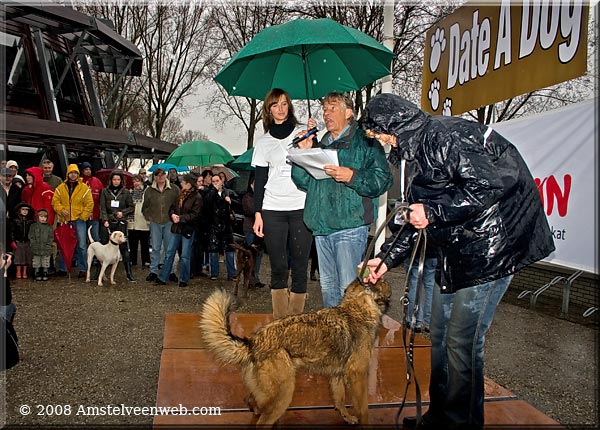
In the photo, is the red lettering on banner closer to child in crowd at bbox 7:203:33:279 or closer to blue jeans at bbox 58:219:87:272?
blue jeans at bbox 58:219:87:272

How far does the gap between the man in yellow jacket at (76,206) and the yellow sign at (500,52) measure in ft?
22.6

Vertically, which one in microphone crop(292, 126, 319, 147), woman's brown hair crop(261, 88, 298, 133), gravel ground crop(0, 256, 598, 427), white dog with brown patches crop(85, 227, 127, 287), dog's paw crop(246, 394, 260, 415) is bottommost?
gravel ground crop(0, 256, 598, 427)

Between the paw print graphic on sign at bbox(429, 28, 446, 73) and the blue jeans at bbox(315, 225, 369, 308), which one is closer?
the blue jeans at bbox(315, 225, 369, 308)

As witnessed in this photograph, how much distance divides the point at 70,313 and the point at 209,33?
75.1 ft

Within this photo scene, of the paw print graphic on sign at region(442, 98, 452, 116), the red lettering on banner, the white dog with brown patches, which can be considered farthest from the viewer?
the white dog with brown patches

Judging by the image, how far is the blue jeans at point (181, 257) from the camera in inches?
352

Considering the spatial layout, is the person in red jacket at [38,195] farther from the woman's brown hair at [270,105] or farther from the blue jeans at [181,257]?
the woman's brown hair at [270,105]

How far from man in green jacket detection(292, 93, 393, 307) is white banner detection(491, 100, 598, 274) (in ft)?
11.8

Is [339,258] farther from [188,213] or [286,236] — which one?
[188,213]

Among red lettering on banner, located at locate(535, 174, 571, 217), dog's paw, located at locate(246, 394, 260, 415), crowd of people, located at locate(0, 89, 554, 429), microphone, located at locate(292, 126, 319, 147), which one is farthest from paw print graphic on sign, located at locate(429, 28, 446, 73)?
dog's paw, located at locate(246, 394, 260, 415)

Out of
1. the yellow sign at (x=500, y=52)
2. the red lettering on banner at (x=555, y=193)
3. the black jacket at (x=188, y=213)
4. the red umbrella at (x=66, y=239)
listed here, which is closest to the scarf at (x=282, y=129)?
the yellow sign at (x=500, y=52)

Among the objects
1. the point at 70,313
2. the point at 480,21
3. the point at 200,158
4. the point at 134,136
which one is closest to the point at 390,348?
the point at 70,313

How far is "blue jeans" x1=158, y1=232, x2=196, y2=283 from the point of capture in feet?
29.3

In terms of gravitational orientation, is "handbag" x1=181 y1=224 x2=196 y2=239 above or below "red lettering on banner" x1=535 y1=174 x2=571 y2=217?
below
